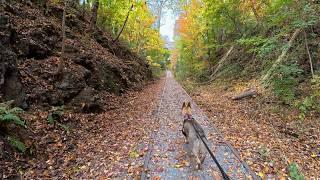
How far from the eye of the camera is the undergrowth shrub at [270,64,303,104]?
375 inches

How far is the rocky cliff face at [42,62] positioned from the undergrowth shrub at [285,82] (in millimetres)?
7024

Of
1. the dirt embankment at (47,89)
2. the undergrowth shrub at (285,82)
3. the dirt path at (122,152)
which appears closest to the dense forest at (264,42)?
the undergrowth shrub at (285,82)

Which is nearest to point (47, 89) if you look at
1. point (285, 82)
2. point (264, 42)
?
point (285, 82)

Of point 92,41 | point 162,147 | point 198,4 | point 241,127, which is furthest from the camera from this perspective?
point 198,4

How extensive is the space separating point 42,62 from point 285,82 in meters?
9.09

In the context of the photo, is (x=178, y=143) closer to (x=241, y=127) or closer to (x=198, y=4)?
(x=241, y=127)

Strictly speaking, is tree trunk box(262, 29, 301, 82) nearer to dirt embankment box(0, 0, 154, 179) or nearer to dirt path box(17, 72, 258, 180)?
dirt path box(17, 72, 258, 180)

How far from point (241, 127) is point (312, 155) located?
2.80 m

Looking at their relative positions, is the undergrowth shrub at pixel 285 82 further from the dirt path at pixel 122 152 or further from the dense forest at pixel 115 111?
the dirt path at pixel 122 152

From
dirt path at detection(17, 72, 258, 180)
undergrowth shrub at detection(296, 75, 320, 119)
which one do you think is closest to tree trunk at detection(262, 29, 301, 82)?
undergrowth shrub at detection(296, 75, 320, 119)

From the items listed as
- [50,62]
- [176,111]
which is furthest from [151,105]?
[50,62]

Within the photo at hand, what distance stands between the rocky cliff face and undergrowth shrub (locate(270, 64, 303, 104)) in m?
7.02

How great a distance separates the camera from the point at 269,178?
5.42 metres

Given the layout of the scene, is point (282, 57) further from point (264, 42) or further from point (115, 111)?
point (115, 111)
